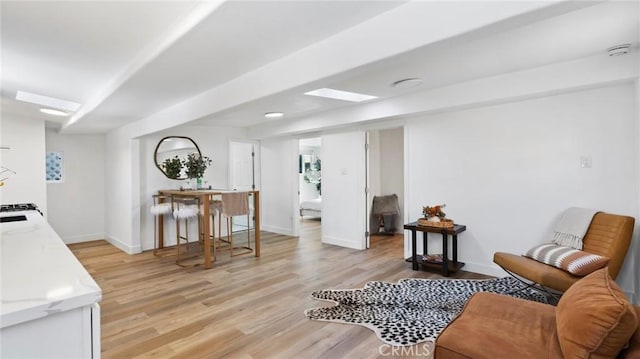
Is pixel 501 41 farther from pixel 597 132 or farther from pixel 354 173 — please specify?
pixel 354 173

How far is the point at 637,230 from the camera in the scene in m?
2.89

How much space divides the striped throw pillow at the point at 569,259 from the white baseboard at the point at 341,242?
8.71ft

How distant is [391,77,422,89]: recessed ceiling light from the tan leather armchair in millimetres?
1971

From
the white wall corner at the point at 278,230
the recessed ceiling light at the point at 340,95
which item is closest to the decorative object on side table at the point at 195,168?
the white wall corner at the point at 278,230

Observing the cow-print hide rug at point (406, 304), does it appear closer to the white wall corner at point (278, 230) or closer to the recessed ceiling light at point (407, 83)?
the recessed ceiling light at point (407, 83)

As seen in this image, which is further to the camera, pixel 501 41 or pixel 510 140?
pixel 510 140

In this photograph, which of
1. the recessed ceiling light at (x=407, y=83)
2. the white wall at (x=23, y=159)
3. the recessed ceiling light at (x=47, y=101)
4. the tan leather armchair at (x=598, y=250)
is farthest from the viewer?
the white wall at (x=23, y=159)

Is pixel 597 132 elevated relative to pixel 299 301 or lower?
elevated

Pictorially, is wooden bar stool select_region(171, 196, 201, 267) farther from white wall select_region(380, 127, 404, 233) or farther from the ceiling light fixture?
the ceiling light fixture

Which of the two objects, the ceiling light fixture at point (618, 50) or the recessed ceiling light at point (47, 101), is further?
the recessed ceiling light at point (47, 101)

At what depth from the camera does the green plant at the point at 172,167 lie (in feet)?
18.0

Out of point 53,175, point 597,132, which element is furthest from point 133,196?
point 597,132

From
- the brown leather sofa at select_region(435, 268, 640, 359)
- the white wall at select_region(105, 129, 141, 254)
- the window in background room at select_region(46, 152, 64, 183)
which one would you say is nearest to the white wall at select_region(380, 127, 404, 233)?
the white wall at select_region(105, 129, 141, 254)

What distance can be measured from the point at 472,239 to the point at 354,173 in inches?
81.3
